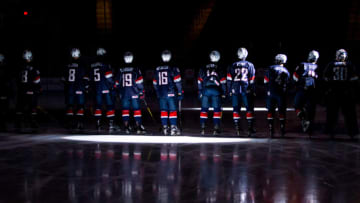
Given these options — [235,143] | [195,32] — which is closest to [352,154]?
[235,143]

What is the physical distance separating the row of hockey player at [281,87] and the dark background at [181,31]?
19435mm

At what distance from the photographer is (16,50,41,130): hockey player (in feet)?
45.0

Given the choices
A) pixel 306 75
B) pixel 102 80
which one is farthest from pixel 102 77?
pixel 306 75

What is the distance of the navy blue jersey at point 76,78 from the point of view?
13375mm

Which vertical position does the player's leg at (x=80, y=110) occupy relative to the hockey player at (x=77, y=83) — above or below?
below

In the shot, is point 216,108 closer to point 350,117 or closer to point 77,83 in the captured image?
point 350,117

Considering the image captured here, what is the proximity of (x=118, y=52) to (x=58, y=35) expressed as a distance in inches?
184

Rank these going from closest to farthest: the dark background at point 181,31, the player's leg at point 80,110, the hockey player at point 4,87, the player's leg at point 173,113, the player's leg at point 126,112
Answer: the player's leg at point 173,113 < the player's leg at point 126,112 < the player's leg at point 80,110 < the hockey player at point 4,87 < the dark background at point 181,31

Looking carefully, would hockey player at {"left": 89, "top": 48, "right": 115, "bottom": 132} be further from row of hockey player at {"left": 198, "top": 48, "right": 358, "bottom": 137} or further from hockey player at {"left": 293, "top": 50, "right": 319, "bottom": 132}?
hockey player at {"left": 293, "top": 50, "right": 319, "bottom": 132}

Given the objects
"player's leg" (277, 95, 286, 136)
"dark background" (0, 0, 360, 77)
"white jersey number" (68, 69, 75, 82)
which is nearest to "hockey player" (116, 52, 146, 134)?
"white jersey number" (68, 69, 75, 82)

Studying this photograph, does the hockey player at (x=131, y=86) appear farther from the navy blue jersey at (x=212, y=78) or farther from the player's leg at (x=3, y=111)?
the player's leg at (x=3, y=111)

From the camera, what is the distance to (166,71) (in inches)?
483

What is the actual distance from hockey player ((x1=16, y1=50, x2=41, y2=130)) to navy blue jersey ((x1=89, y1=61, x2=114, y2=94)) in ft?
6.06

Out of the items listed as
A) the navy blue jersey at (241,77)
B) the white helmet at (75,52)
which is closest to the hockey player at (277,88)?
the navy blue jersey at (241,77)
